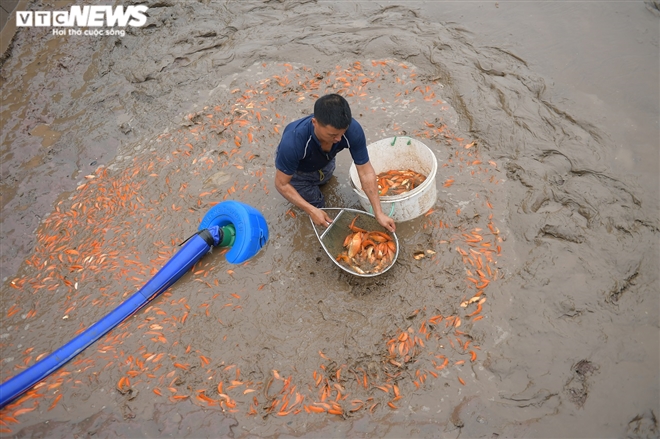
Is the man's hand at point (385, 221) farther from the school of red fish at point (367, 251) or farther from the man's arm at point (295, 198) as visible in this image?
the man's arm at point (295, 198)

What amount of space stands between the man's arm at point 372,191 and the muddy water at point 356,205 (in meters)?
0.53

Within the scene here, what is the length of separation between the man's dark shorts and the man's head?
1.01 m

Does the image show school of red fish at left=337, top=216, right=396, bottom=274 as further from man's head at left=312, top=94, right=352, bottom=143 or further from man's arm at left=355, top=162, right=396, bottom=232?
man's head at left=312, top=94, right=352, bottom=143

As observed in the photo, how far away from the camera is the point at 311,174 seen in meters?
4.53

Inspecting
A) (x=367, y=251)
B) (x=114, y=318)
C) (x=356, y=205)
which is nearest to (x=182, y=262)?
(x=114, y=318)

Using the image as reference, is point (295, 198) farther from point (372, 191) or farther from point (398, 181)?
point (398, 181)

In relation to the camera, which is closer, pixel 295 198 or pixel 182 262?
pixel 295 198

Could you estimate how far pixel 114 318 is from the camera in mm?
4242

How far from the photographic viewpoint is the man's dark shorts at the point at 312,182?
4531 millimetres

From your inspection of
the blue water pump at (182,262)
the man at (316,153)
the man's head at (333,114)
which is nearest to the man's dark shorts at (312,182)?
the man at (316,153)

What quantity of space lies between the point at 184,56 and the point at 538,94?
488 cm

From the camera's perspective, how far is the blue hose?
3957 mm

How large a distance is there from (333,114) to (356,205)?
5.47 ft

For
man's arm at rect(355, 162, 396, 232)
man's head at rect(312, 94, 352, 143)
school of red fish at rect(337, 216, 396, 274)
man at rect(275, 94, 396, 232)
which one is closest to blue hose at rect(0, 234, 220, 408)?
man at rect(275, 94, 396, 232)
